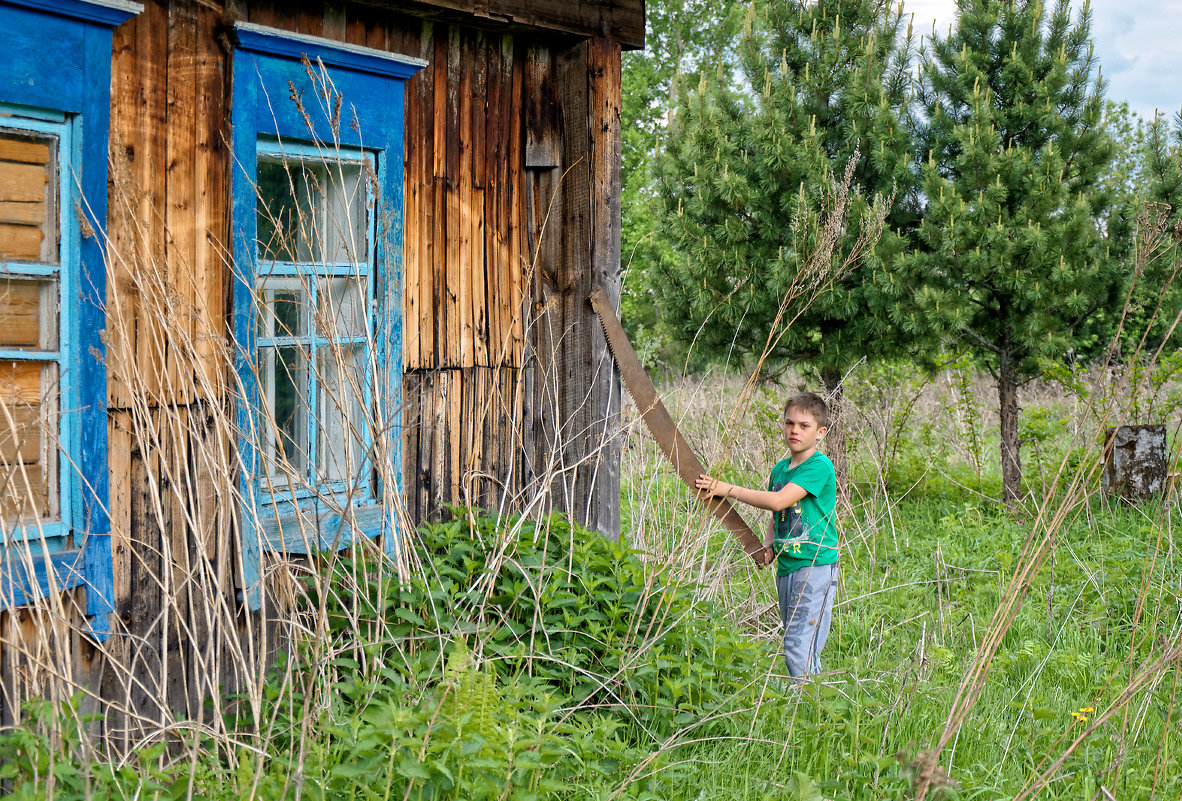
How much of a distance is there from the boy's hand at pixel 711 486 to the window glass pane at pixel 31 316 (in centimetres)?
242

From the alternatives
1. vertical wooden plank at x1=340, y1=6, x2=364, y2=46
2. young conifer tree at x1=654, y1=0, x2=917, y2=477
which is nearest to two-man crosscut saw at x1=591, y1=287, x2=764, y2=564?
vertical wooden plank at x1=340, y1=6, x2=364, y2=46

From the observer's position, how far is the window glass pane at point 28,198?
3.01 m

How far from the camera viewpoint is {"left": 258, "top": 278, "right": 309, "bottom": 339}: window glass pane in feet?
12.0

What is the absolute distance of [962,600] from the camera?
17.3ft

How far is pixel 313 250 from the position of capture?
3910mm

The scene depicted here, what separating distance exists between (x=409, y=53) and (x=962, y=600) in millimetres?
4073

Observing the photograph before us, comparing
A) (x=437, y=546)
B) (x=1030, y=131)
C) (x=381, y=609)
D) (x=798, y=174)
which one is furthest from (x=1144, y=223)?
(x=1030, y=131)

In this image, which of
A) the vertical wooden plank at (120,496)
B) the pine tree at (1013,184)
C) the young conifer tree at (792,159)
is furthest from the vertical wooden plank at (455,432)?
the pine tree at (1013,184)

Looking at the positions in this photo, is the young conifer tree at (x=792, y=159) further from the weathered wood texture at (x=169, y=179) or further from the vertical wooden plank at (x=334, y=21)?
the weathered wood texture at (x=169, y=179)

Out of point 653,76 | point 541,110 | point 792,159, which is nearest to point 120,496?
point 541,110

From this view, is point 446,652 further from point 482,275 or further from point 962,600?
point 962,600

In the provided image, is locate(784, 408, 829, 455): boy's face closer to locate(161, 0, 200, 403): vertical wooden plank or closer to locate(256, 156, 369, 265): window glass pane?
locate(256, 156, 369, 265): window glass pane

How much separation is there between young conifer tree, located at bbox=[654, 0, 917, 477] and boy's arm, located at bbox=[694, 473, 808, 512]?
405 cm

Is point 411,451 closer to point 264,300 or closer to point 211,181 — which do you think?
point 264,300
